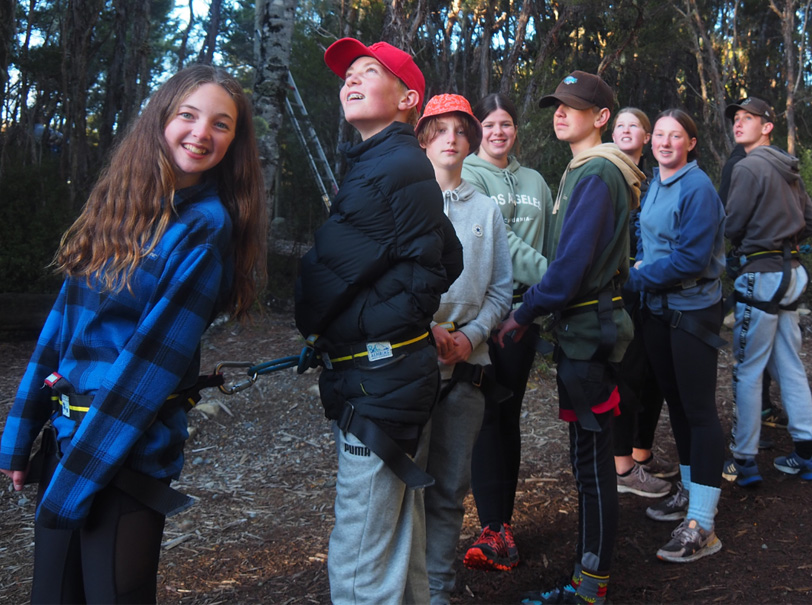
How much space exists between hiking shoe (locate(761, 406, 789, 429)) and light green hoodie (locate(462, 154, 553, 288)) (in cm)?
329

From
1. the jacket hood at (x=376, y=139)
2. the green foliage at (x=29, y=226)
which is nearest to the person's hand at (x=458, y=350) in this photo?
the jacket hood at (x=376, y=139)

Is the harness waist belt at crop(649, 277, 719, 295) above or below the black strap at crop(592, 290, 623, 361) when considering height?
above

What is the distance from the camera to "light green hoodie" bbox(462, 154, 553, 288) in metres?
3.48

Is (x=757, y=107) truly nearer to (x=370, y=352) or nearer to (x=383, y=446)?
(x=370, y=352)

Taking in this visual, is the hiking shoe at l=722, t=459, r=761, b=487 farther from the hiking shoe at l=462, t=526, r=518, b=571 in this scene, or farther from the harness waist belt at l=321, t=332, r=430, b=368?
the harness waist belt at l=321, t=332, r=430, b=368

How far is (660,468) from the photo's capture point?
491 centimetres

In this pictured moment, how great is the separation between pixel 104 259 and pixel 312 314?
64 cm

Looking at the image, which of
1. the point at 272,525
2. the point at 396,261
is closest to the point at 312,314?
the point at 396,261

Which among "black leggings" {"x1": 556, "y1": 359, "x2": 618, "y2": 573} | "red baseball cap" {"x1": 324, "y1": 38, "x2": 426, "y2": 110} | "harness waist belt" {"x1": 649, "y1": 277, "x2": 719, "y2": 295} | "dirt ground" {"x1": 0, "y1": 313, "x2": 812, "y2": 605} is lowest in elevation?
"dirt ground" {"x1": 0, "y1": 313, "x2": 812, "y2": 605}

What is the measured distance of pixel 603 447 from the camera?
310 centimetres

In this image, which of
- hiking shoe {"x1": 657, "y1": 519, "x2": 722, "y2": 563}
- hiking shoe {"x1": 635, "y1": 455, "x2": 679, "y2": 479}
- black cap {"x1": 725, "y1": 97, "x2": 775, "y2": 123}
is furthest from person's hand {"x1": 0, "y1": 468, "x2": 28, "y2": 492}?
black cap {"x1": 725, "y1": 97, "x2": 775, "y2": 123}

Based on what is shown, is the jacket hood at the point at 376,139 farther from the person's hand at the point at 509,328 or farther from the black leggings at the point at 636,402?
the black leggings at the point at 636,402

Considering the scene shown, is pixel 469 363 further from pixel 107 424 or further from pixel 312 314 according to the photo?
pixel 107 424

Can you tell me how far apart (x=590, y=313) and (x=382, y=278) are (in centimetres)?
122
